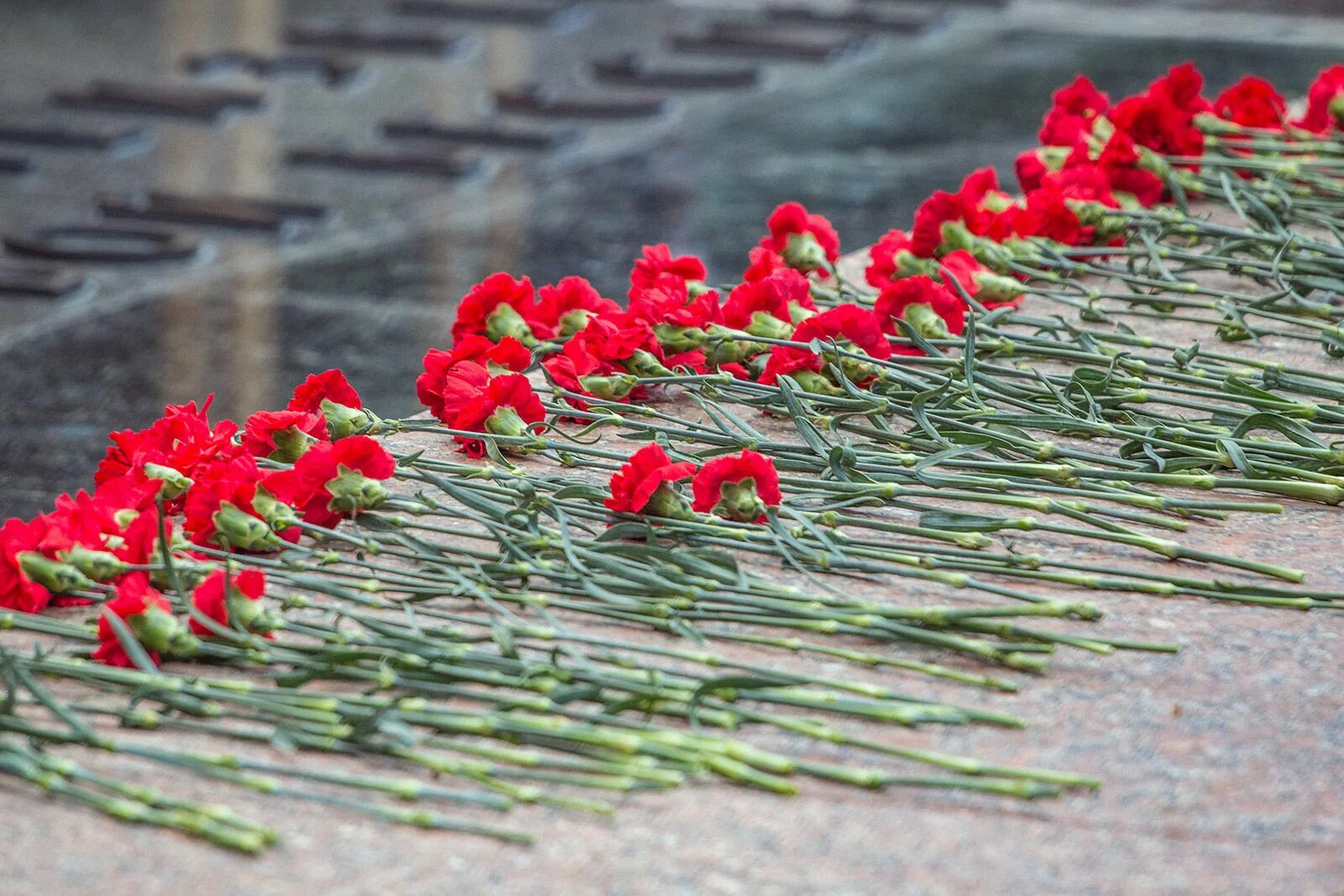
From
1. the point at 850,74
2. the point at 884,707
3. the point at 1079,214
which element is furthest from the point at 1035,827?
the point at 850,74

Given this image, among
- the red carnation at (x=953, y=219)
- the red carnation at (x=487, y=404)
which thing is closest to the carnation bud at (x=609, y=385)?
the red carnation at (x=487, y=404)

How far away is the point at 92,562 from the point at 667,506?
439 millimetres

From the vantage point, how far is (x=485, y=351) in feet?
5.77

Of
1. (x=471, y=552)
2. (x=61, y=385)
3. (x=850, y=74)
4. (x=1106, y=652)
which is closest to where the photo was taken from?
(x=1106, y=652)

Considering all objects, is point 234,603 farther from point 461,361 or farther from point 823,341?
point 823,341

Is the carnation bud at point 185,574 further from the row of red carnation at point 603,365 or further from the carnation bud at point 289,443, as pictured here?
the carnation bud at point 289,443

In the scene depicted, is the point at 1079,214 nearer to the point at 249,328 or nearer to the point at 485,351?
the point at 485,351

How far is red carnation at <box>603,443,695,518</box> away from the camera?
1.41m

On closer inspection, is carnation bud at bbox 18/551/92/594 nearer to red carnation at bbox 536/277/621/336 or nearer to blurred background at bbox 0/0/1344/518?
red carnation at bbox 536/277/621/336

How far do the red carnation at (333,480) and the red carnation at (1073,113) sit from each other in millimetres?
1534

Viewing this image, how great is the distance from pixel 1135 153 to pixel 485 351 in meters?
1.18

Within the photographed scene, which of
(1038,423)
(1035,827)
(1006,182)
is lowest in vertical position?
(1035,827)

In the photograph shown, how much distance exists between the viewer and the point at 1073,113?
276cm

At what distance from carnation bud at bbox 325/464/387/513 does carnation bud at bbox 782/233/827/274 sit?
841 mm
